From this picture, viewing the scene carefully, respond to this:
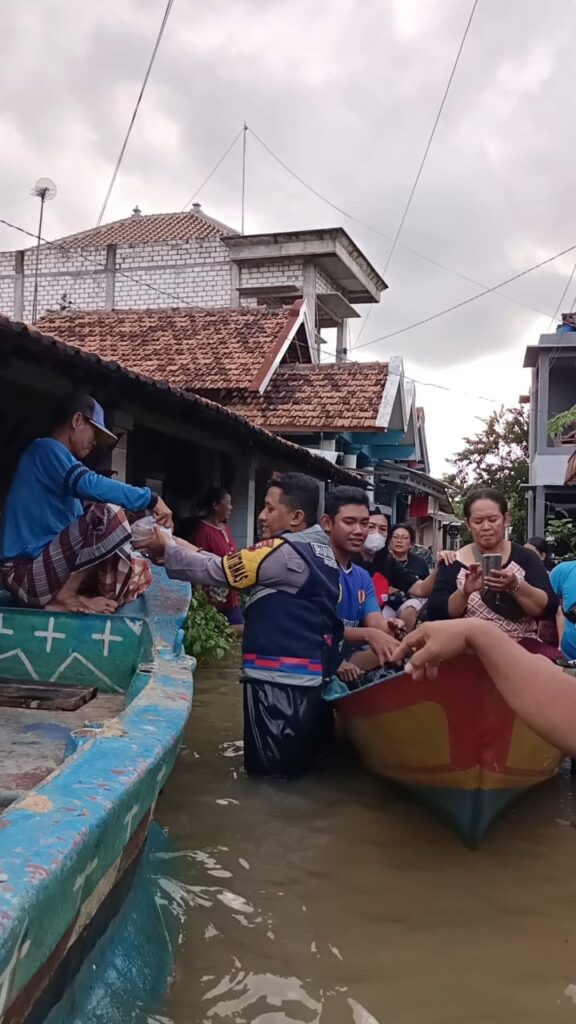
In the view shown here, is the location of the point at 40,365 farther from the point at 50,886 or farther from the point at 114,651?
the point at 50,886

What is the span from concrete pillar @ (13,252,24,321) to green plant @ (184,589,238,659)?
662 inches

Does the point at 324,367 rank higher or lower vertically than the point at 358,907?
higher

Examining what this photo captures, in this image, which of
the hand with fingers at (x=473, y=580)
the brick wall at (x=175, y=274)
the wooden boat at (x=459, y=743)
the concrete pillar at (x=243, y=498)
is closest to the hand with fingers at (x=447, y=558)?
the hand with fingers at (x=473, y=580)

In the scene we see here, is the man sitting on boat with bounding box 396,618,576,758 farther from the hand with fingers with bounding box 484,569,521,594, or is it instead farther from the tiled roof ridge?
the tiled roof ridge

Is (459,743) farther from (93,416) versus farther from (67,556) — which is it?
(93,416)

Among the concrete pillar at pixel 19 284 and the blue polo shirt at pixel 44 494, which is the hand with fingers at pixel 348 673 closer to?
the blue polo shirt at pixel 44 494

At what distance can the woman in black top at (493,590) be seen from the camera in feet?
14.1

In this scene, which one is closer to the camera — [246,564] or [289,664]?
[246,564]

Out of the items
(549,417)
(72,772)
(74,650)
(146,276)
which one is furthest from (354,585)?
(146,276)

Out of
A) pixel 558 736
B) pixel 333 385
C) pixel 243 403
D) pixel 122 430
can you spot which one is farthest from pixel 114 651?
pixel 333 385

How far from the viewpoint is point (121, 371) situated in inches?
243

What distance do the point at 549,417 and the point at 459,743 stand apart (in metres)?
18.6

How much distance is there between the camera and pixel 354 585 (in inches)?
188

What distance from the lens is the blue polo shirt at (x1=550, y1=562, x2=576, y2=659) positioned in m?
4.80
